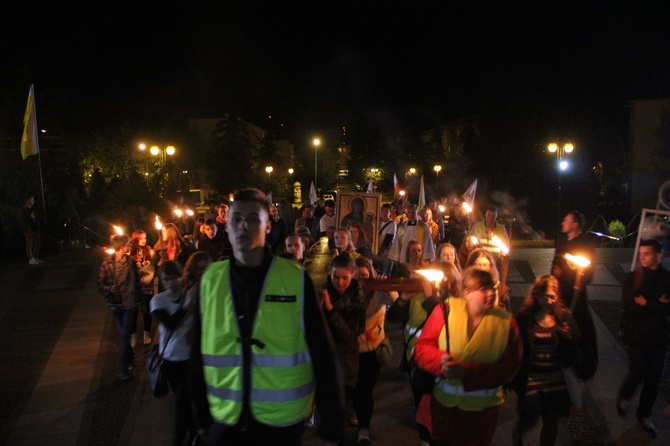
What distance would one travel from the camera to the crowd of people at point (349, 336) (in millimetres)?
2461

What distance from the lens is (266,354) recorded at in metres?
2.44

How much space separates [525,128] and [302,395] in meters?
26.9

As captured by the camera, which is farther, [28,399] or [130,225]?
[130,225]

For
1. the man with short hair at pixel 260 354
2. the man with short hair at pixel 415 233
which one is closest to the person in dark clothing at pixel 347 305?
the man with short hair at pixel 260 354

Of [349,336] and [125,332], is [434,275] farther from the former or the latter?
[125,332]

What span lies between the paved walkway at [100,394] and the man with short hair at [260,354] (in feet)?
9.15

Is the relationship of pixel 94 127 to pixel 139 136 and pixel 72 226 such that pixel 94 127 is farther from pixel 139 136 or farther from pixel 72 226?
pixel 72 226

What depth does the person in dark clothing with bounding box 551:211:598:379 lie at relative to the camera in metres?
4.29

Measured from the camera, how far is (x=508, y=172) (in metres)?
26.0

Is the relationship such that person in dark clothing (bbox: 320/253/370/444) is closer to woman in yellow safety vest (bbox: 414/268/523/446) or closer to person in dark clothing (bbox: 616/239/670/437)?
woman in yellow safety vest (bbox: 414/268/523/446)

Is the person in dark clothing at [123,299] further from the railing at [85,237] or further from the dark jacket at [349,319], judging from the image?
the railing at [85,237]

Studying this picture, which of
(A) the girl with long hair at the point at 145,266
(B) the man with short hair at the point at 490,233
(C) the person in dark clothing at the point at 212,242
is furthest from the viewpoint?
(B) the man with short hair at the point at 490,233

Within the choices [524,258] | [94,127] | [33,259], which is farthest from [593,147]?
[94,127]

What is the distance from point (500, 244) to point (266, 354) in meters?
6.58
